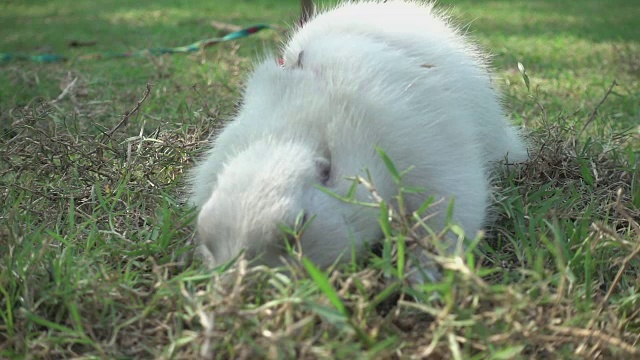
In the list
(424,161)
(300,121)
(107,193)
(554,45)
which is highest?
(300,121)

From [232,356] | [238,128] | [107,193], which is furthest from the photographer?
[107,193]

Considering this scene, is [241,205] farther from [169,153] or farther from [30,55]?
[30,55]

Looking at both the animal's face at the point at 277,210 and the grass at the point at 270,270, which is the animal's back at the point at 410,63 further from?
the animal's face at the point at 277,210

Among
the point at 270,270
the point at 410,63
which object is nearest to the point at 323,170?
the point at 270,270

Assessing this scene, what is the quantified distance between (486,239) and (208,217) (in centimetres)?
103

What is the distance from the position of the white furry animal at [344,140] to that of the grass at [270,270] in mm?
109

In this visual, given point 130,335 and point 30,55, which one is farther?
point 30,55

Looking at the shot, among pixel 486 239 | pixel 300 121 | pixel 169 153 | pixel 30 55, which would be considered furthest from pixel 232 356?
A: pixel 30 55

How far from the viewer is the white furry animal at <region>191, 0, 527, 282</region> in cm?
185

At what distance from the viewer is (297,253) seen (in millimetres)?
1821

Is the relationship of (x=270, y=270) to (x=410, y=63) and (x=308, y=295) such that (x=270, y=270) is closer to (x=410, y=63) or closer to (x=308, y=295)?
(x=308, y=295)

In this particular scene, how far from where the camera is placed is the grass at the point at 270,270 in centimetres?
164

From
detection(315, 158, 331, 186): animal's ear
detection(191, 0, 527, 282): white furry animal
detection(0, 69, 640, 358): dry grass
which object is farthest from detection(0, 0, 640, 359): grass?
detection(315, 158, 331, 186): animal's ear

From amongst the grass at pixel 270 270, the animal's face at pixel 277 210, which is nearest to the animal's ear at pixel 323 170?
the animal's face at pixel 277 210
